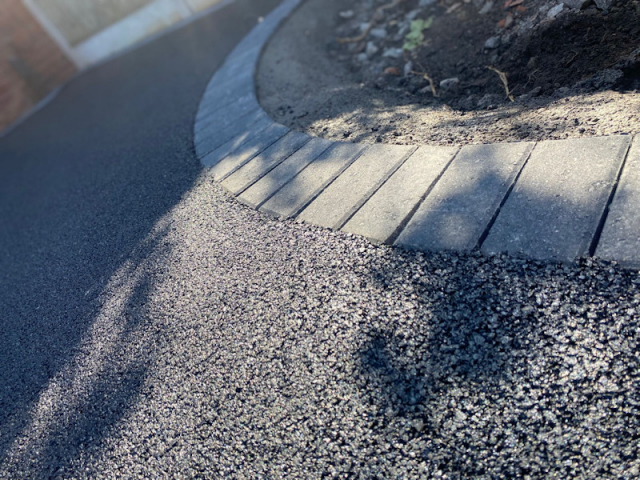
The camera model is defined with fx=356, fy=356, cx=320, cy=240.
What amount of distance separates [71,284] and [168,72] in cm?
421

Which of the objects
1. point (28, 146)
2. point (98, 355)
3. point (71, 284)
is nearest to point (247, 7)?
point (28, 146)

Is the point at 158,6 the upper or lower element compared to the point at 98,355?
upper

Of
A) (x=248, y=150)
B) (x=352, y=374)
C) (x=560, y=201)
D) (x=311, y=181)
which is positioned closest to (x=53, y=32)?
(x=248, y=150)

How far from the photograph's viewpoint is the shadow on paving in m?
1.78

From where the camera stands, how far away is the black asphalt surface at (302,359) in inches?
43.6

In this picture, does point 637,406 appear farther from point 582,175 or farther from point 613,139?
point 613,139

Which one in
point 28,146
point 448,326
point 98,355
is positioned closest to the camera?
point 448,326

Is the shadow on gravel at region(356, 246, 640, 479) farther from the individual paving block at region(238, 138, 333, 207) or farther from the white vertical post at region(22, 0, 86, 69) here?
the white vertical post at region(22, 0, 86, 69)

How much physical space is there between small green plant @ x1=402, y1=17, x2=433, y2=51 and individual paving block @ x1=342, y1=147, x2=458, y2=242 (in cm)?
222

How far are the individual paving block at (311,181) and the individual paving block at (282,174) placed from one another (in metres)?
0.05

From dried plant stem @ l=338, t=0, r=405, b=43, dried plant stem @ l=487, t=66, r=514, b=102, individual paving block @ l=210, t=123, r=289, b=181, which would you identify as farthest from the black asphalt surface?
dried plant stem @ l=338, t=0, r=405, b=43

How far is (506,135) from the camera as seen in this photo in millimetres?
1921

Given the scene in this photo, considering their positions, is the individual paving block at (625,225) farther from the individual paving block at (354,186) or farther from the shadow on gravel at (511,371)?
the individual paving block at (354,186)

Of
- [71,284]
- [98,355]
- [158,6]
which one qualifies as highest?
[158,6]
